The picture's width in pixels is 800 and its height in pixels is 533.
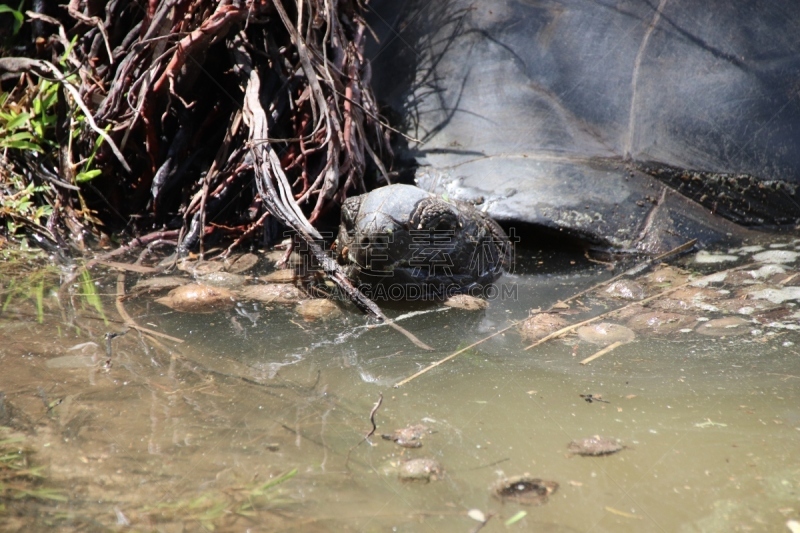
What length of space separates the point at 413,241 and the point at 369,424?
1.02m

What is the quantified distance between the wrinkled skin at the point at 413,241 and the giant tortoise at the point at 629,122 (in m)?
0.26

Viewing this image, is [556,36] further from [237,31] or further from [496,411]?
[496,411]

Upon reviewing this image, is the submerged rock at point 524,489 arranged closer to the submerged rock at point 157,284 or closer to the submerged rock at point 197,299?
the submerged rock at point 197,299

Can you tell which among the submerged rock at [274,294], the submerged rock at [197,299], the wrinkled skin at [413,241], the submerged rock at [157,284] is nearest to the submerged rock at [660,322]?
the wrinkled skin at [413,241]

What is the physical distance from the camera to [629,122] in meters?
2.93

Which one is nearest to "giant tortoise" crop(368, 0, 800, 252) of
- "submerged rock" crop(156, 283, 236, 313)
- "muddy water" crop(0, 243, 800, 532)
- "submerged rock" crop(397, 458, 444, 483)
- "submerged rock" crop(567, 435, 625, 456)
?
"muddy water" crop(0, 243, 800, 532)

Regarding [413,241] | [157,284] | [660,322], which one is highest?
[413,241]

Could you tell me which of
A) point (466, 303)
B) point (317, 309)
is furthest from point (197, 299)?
point (466, 303)

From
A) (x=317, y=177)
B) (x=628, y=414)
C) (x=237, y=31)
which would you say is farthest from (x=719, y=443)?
(x=237, y=31)

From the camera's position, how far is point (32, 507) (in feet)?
4.22

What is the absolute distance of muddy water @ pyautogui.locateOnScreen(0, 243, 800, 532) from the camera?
1307 millimetres

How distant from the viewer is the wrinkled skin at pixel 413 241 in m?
2.48

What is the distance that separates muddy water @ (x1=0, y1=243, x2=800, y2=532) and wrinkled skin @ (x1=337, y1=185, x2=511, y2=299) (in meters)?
0.28

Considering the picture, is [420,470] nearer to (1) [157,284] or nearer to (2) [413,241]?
(2) [413,241]
